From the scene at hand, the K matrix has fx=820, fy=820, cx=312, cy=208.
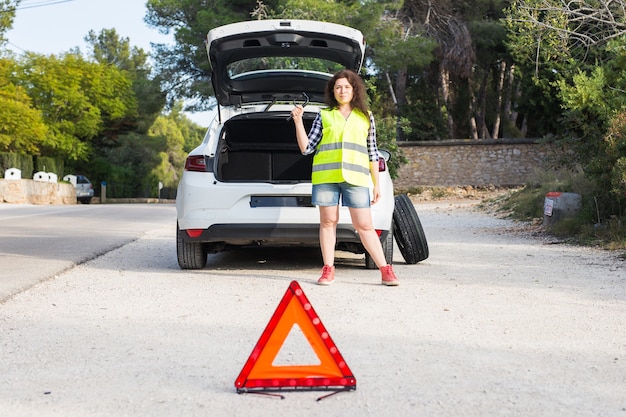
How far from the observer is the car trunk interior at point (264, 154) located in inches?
348

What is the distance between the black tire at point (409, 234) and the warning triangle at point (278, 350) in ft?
16.9

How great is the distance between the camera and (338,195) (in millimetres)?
6816

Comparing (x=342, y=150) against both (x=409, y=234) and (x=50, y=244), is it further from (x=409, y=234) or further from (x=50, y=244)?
(x=50, y=244)

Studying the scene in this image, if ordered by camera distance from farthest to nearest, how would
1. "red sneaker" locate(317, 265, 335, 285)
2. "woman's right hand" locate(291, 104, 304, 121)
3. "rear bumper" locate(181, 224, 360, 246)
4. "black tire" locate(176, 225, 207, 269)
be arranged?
"black tire" locate(176, 225, 207, 269)
"rear bumper" locate(181, 224, 360, 246)
"red sneaker" locate(317, 265, 335, 285)
"woman's right hand" locate(291, 104, 304, 121)

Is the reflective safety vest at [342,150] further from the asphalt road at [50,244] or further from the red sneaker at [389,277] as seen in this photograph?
the asphalt road at [50,244]

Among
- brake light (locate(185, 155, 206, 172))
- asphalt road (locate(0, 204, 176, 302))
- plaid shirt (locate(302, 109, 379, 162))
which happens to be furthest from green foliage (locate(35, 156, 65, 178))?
plaid shirt (locate(302, 109, 379, 162))

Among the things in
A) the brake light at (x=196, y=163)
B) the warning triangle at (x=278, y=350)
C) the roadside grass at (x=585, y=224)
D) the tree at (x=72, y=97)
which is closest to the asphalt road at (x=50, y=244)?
the brake light at (x=196, y=163)

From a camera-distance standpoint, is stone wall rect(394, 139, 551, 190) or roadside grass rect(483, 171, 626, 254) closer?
roadside grass rect(483, 171, 626, 254)

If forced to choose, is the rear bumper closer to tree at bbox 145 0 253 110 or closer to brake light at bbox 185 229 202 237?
brake light at bbox 185 229 202 237

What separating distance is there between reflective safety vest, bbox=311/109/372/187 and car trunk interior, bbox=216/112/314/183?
6.48 feet

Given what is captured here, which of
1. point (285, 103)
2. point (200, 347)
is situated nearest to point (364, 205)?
point (285, 103)

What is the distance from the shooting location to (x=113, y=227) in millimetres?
15211

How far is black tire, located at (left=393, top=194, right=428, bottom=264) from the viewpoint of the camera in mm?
8602

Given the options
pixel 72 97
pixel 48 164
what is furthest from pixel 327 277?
pixel 72 97
